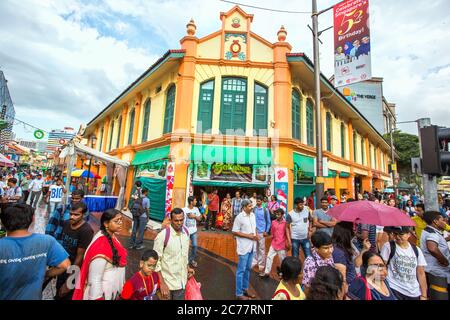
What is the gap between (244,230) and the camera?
414 centimetres

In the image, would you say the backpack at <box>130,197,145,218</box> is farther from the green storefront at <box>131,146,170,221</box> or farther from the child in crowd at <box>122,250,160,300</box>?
the child in crowd at <box>122,250,160,300</box>

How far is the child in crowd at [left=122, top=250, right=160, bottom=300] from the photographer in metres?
2.11

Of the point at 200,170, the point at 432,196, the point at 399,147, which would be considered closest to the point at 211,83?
the point at 200,170

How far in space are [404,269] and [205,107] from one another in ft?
30.8

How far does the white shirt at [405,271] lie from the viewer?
2.81 m

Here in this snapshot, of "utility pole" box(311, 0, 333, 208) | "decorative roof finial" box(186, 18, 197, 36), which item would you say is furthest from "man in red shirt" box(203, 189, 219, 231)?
"decorative roof finial" box(186, 18, 197, 36)

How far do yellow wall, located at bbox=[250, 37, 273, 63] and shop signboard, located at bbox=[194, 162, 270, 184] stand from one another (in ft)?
17.6

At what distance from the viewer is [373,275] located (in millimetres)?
2436

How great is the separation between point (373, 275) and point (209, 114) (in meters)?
9.23

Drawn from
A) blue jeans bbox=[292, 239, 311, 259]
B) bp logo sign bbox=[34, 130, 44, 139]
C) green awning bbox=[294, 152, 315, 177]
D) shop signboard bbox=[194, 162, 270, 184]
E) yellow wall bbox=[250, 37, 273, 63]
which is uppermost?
yellow wall bbox=[250, 37, 273, 63]

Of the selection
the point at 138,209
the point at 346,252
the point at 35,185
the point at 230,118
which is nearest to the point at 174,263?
the point at 346,252

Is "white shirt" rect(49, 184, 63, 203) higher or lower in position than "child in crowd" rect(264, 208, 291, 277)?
higher

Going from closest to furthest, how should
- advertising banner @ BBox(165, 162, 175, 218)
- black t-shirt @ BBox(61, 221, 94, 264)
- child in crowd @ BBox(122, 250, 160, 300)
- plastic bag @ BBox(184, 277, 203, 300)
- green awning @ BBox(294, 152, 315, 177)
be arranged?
child in crowd @ BBox(122, 250, 160, 300), plastic bag @ BBox(184, 277, 203, 300), black t-shirt @ BBox(61, 221, 94, 264), advertising banner @ BBox(165, 162, 175, 218), green awning @ BBox(294, 152, 315, 177)
